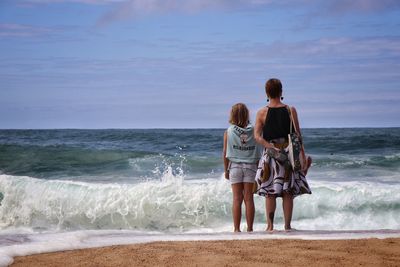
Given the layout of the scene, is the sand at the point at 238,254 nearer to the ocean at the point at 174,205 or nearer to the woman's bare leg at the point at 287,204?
the woman's bare leg at the point at 287,204

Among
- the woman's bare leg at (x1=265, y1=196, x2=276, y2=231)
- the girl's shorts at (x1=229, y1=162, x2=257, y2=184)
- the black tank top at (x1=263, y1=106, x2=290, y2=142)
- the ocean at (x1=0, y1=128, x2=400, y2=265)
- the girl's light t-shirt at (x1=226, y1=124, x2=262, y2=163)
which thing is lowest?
the ocean at (x1=0, y1=128, x2=400, y2=265)

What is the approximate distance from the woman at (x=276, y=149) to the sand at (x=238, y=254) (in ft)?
2.65

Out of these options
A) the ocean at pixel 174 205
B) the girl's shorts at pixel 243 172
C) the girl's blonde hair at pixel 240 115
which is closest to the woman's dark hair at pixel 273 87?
the girl's blonde hair at pixel 240 115

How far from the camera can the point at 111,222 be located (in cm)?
1088

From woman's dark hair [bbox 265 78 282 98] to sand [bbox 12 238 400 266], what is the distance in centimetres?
155

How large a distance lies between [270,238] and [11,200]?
7.89m

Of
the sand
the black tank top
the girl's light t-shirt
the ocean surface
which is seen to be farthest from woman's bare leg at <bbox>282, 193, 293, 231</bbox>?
the ocean surface

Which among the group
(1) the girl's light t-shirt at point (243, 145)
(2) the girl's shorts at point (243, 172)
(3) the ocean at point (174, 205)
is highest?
(1) the girl's light t-shirt at point (243, 145)

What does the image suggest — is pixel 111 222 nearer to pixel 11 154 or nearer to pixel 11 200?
pixel 11 200

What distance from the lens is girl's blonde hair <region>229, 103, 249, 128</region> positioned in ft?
22.7

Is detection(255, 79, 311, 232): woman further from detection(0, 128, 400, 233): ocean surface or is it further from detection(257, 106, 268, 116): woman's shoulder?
detection(0, 128, 400, 233): ocean surface

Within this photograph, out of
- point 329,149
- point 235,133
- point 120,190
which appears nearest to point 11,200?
point 120,190

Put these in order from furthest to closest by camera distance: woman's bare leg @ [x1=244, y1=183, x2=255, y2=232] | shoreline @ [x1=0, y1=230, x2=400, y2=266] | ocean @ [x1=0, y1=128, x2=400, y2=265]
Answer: ocean @ [x1=0, y1=128, x2=400, y2=265]
woman's bare leg @ [x1=244, y1=183, x2=255, y2=232]
shoreline @ [x1=0, y1=230, x2=400, y2=266]

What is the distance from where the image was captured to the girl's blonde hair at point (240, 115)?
692 centimetres
